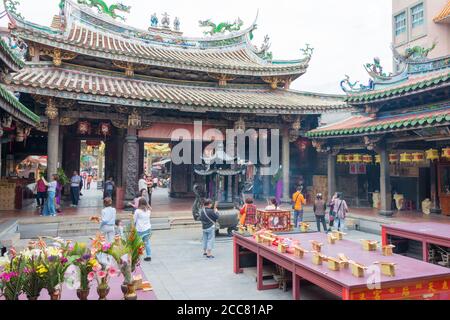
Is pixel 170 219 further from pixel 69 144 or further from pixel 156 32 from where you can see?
pixel 156 32

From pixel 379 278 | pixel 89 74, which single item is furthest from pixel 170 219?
pixel 379 278

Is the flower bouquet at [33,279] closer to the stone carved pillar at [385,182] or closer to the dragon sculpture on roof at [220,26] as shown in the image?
the stone carved pillar at [385,182]

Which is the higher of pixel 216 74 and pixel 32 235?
pixel 216 74

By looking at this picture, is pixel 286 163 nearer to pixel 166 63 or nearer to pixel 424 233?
pixel 166 63

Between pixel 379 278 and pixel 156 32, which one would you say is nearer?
pixel 379 278

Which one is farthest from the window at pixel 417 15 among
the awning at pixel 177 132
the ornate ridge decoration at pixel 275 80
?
the awning at pixel 177 132

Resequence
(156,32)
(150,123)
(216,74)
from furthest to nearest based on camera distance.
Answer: (156,32) < (216,74) < (150,123)

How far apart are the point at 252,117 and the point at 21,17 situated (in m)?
9.20

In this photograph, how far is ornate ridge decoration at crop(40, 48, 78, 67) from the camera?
40.6 feet

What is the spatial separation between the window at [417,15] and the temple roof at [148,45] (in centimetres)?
1278

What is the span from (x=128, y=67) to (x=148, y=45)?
3.25m

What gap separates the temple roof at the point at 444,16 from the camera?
2162 centimetres

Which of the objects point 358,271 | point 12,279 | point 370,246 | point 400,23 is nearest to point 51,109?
point 12,279

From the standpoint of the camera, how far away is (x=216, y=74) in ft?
50.8
